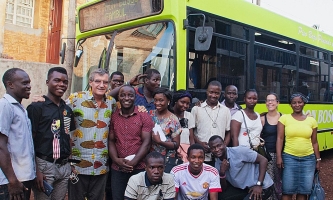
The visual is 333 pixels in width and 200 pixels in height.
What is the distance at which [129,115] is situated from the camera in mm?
3518

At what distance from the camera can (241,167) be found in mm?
3918

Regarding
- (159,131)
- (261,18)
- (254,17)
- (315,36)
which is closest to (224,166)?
(159,131)

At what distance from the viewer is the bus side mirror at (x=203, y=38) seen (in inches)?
173

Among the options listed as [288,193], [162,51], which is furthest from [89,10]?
[288,193]

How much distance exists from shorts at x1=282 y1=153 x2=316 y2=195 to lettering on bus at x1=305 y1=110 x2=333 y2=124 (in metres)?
3.60

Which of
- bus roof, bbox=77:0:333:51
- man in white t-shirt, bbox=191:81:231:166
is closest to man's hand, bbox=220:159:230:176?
man in white t-shirt, bbox=191:81:231:166

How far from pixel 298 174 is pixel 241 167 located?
99 centimetres

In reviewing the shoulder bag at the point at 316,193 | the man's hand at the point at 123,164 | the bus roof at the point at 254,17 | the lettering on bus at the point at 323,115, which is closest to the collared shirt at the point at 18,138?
the man's hand at the point at 123,164

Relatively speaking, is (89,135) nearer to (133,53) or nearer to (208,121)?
(208,121)

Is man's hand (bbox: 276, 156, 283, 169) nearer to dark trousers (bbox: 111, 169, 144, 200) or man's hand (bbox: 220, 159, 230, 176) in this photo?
man's hand (bbox: 220, 159, 230, 176)

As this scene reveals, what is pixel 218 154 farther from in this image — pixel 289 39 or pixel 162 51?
pixel 289 39

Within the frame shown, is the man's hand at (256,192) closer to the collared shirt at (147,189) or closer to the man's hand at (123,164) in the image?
the collared shirt at (147,189)

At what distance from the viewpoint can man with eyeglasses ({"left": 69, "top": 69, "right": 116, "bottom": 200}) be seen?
3.35 metres

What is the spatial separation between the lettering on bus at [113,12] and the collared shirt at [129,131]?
78.0 inches
